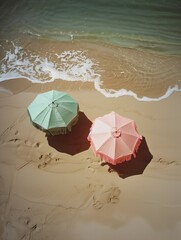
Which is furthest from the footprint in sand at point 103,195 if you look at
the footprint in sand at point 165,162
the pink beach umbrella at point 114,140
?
the footprint in sand at point 165,162

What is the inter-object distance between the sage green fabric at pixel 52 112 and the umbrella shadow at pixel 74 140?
754mm

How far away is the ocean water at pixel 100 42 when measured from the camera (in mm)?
9984

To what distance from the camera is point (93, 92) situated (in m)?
9.54

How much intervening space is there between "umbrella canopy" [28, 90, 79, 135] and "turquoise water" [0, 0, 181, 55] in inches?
156

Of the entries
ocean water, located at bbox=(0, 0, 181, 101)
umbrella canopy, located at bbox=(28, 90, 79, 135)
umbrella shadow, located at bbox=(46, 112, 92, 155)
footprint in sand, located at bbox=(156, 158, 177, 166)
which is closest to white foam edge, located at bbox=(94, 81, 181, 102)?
ocean water, located at bbox=(0, 0, 181, 101)

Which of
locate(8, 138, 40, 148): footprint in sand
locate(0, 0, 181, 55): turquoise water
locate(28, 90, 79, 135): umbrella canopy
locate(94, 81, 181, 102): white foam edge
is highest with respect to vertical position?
locate(0, 0, 181, 55): turquoise water

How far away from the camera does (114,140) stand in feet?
24.5

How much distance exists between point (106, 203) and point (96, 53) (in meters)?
5.55

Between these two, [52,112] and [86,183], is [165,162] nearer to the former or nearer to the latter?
[86,183]

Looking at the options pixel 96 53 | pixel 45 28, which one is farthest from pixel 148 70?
pixel 45 28

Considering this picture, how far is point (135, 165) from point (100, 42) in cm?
514

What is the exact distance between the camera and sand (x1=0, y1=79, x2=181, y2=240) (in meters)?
7.33

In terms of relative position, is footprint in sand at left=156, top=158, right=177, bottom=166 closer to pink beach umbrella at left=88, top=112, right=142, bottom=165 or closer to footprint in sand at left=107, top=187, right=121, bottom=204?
pink beach umbrella at left=88, top=112, right=142, bottom=165

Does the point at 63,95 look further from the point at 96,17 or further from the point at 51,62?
the point at 96,17
